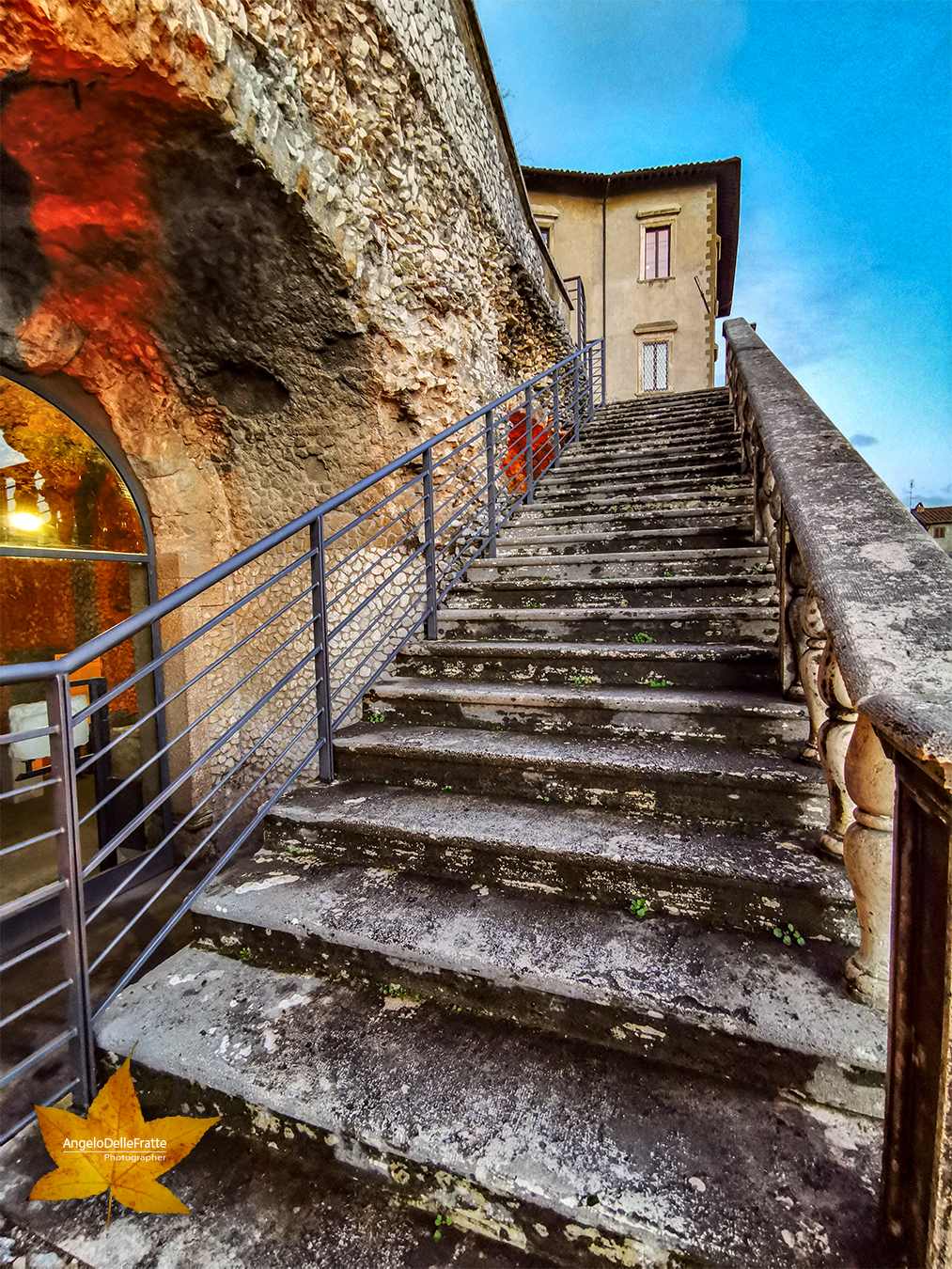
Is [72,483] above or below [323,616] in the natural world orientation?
above

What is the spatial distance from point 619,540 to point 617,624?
38.6 inches

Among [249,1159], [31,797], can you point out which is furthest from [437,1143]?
[31,797]

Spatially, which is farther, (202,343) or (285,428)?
(285,428)

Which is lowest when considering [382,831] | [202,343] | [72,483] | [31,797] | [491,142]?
[31,797]

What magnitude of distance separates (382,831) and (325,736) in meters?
0.59

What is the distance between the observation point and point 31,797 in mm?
3789

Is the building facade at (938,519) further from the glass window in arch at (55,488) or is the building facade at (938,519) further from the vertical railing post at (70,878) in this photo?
the vertical railing post at (70,878)

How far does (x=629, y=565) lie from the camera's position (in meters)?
3.44

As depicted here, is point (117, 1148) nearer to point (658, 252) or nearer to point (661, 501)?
point (661, 501)

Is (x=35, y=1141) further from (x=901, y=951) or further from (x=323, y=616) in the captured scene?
(x=901, y=951)

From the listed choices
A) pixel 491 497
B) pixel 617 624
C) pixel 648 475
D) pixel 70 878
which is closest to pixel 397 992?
pixel 70 878

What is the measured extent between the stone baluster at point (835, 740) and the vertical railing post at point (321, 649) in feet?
5.63

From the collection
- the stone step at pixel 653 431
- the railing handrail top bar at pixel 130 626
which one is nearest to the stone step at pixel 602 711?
the railing handrail top bar at pixel 130 626

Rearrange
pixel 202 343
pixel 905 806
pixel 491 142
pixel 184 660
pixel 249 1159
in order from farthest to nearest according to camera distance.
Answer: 1. pixel 491 142
2. pixel 184 660
3. pixel 202 343
4. pixel 249 1159
5. pixel 905 806
